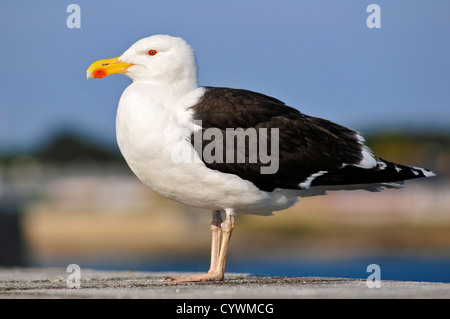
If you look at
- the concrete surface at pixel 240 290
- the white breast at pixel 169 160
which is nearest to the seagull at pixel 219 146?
the white breast at pixel 169 160

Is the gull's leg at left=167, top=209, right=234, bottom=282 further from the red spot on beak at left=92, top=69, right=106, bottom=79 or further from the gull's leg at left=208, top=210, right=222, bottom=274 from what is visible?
the red spot on beak at left=92, top=69, right=106, bottom=79

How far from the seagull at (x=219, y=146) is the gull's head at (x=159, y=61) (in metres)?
0.01

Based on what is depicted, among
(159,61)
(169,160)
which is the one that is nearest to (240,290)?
(169,160)

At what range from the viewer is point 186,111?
802 centimetres

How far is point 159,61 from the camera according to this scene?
8461 mm

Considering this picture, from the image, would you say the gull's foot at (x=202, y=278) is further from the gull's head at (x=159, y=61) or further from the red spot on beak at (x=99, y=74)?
the red spot on beak at (x=99, y=74)

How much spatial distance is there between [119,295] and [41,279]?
336 centimetres

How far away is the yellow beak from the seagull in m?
0.01

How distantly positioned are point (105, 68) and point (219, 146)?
1.93 m

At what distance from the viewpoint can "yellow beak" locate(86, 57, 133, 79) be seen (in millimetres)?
8656

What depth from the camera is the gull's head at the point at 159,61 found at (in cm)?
844

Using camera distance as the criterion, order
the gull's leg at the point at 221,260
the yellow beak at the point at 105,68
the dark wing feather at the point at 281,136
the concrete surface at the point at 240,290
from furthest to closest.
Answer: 1. the yellow beak at the point at 105,68
2. the gull's leg at the point at 221,260
3. the dark wing feather at the point at 281,136
4. the concrete surface at the point at 240,290
